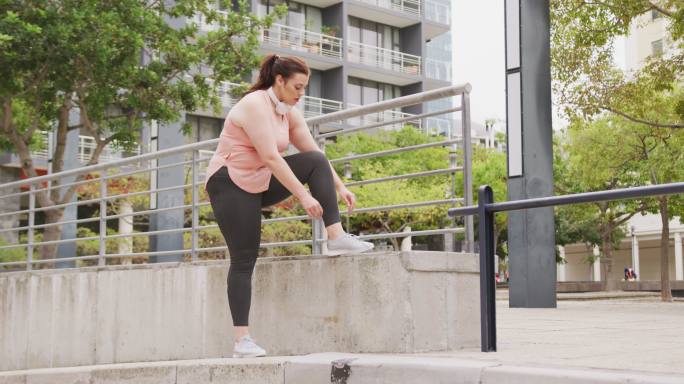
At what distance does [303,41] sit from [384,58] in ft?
15.3

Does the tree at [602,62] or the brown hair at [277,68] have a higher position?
the tree at [602,62]

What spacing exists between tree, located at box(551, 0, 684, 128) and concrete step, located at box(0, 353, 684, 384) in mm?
11536

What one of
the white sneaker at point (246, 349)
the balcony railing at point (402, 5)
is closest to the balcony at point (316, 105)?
the balcony railing at point (402, 5)

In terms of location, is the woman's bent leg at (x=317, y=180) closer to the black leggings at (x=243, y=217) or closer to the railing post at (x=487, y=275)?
the black leggings at (x=243, y=217)

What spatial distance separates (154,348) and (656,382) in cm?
478

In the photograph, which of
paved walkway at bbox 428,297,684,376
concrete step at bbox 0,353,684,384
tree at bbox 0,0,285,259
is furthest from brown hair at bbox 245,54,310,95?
tree at bbox 0,0,285,259

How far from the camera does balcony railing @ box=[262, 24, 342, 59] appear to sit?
37000 mm

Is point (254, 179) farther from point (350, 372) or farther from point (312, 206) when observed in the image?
point (350, 372)

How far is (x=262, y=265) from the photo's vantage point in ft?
20.4

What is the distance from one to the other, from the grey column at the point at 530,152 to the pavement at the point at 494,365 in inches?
195

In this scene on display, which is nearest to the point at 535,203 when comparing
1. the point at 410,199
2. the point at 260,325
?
the point at 260,325

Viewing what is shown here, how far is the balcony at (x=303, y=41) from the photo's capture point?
1456 inches

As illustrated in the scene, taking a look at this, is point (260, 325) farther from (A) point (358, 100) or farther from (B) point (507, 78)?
(A) point (358, 100)

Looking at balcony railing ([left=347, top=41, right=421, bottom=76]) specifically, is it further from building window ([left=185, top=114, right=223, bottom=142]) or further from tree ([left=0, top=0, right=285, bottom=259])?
tree ([left=0, top=0, right=285, bottom=259])
